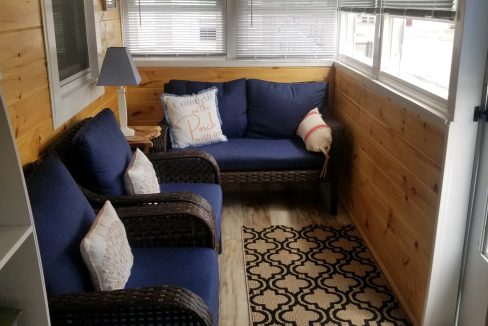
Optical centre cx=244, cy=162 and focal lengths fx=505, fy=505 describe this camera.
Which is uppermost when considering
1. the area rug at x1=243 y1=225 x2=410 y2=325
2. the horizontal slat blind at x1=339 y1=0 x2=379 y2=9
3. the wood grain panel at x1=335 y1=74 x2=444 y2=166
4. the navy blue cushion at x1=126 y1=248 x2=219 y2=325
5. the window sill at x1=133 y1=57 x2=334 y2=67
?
the horizontal slat blind at x1=339 y1=0 x2=379 y2=9

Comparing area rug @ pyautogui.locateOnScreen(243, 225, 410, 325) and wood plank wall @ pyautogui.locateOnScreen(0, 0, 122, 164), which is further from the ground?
wood plank wall @ pyautogui.locateOnScreen(0, 0, 122, 164)

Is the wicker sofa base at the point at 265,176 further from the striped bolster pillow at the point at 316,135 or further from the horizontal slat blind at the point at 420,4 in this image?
the horizontal slat blind at the point at 420,4

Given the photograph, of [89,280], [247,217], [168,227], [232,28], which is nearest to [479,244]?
[168,227]

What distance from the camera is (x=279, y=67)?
13.4 ft

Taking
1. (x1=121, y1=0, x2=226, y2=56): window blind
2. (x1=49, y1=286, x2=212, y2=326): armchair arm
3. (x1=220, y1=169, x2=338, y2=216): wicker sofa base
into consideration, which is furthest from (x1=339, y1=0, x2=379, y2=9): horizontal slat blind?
(x1=49, y1=286, x2=212, y2=326): armchair arm

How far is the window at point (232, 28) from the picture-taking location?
4.03 m

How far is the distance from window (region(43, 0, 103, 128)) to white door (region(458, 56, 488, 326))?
189 cm

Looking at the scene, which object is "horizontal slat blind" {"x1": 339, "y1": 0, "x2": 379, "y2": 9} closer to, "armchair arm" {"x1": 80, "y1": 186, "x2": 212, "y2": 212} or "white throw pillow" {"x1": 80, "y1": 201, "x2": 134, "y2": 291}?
"armchair arm" {"x1": 80, "y1": 186, "x2": 212, "y2": 212}

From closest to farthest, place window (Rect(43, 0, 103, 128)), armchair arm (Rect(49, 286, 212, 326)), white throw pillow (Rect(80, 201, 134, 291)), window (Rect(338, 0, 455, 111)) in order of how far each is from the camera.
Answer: armchair arm (Rect(49, 286, 212, 326)) < white throw pillow (Rect(80, 201, 134, 291)) < window (Rect(338, 0, 455, 111)) < window (Rect(43, 0, 103, 128))

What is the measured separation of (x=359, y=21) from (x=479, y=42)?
1851 millimetres

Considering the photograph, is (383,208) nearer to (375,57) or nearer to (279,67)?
(375,57)

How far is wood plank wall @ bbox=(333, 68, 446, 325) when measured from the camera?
219 cm

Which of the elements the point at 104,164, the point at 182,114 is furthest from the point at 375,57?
the point at 104,164

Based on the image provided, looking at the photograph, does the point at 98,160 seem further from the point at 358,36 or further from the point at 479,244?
the point at 358,36
